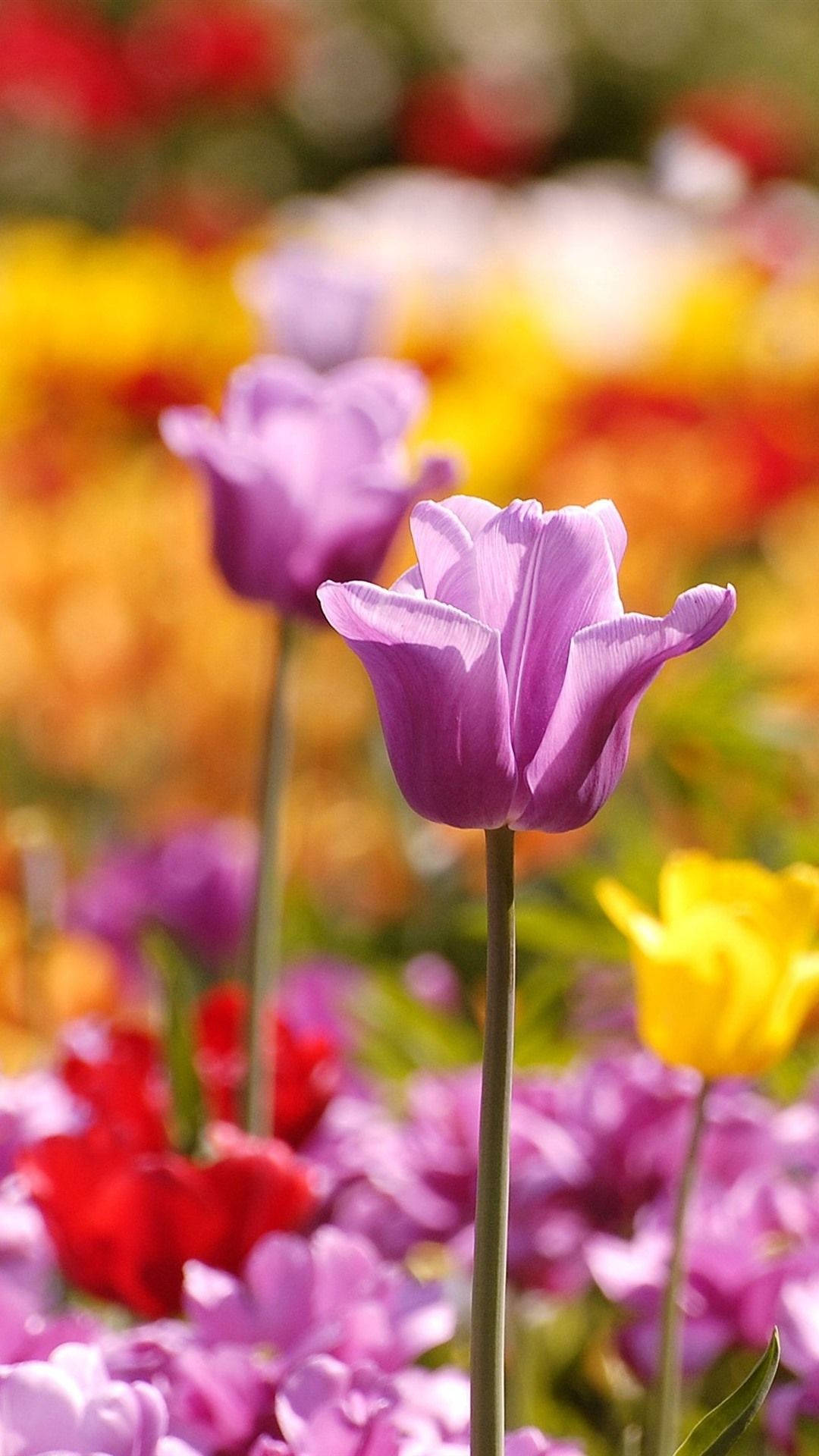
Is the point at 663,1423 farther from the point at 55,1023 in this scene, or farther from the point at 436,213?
the point at 436,213

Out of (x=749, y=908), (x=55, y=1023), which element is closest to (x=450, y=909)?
(x=55, y=1023)

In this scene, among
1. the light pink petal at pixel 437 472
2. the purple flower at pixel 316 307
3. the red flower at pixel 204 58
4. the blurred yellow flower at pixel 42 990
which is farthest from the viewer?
the red flower at pixel 204 58

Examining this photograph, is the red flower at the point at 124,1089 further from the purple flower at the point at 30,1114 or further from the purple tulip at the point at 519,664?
the purple tulip at the point at 519,664

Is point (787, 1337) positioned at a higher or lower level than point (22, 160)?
lower

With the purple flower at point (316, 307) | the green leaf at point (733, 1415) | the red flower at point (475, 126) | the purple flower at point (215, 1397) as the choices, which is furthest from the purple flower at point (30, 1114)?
the red flower at point (475, 126)

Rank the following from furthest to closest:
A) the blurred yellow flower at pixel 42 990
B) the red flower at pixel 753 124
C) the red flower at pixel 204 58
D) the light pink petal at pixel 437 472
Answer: the red flower at pixel 204 58, the red flower at pixel 753 124, the blurred yellow flower at pixel 42 990, the light pink petal at pixel 437 472

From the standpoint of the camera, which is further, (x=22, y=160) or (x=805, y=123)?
(x=805, y=123)

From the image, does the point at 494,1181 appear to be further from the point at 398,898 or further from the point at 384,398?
the point at 398,898

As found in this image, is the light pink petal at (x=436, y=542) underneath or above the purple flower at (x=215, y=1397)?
above
